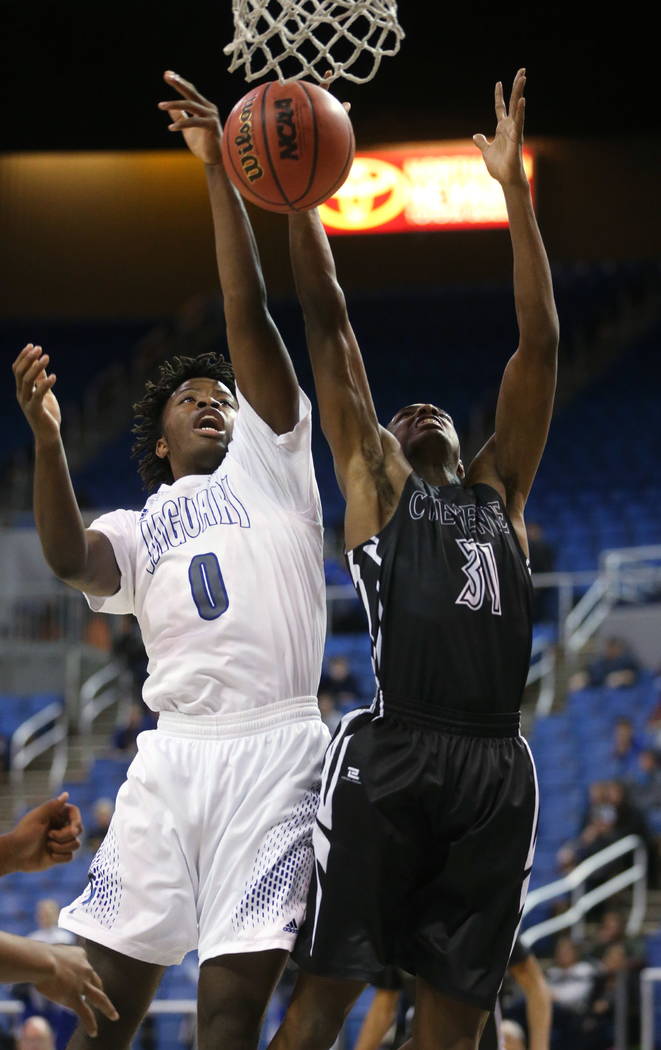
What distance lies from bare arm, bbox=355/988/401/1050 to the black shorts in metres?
3.32

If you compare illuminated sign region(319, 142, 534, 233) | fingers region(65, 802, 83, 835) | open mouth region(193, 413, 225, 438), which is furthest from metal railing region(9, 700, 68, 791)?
fingers region(65, 802, 83, 835)

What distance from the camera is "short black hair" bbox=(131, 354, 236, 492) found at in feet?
15.7

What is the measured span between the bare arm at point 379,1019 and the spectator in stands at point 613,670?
6.42m

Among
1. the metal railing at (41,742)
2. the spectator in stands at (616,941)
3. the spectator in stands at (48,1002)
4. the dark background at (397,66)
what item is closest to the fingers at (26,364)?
the spectator in stands at (48,1002)

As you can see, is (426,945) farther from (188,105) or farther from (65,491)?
(188,105)

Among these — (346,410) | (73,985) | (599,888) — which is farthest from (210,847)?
(599,888)

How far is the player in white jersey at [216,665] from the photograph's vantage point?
3.92 metres

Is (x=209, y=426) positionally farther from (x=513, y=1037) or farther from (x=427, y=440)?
(x=513, y=1037)

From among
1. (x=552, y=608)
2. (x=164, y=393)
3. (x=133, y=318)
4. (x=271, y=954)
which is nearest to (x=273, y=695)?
(x=271, y=954)

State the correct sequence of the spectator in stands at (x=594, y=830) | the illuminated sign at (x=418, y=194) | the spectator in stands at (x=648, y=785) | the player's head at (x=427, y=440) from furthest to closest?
the illuminated sign at (x=418, y=194) < the spectator in stands at (x=648, y=785) < the spectator in stands at (x=594, y=830) < the player's head at (x=427, y=440)

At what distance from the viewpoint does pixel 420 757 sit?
386 cm

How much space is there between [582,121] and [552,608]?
211 inches

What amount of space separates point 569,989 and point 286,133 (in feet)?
21.6

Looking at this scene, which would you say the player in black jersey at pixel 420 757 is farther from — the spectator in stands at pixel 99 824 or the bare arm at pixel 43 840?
the spectator in stands at pixel 99 824
